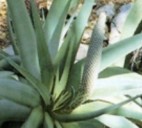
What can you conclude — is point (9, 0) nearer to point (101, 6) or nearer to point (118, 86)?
point (118, 86)

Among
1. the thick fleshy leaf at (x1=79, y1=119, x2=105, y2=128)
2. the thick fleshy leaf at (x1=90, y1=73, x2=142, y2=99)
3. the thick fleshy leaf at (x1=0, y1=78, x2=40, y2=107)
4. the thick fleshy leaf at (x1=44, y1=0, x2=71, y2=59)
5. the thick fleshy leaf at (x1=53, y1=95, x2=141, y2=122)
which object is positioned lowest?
the thick fleshy leaf at (x1=79, y1=119, x2=105, y2=128)

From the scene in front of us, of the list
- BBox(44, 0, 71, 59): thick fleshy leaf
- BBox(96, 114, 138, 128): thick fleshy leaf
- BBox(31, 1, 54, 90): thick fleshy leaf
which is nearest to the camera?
BBox(31, 1, 54, 90): thick fleshy leaf

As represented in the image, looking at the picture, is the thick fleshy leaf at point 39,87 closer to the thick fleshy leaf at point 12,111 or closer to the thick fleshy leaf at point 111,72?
the thick fleshy leaf at point 12,111

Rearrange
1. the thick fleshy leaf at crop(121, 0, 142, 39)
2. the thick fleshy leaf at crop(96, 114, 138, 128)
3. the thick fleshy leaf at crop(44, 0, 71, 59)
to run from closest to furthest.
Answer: the thick fleshy leaf at crop(96, 114, 138, 128) → the thick fleshy leaf at crop(44, 0, 71, 59) → the thick fleshy leaf at crop(121, 0, 142, 39)

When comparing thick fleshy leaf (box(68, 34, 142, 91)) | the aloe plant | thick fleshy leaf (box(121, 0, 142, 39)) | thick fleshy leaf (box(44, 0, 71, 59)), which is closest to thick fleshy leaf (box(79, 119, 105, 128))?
the aloe plant

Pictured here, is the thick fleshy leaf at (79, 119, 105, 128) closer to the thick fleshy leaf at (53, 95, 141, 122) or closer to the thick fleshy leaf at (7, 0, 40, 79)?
the thick fleshy leaf at (53, 95, 141, 122)

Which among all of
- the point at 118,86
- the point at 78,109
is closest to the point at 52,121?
the point at 78,109

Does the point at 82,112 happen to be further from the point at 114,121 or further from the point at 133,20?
the point at 133,20

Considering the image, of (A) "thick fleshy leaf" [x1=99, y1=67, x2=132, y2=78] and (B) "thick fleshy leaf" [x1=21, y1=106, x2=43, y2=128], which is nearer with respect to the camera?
(B) "thick fleshy leaf" [x1=21, y1=106, x2=43, y2=128]
